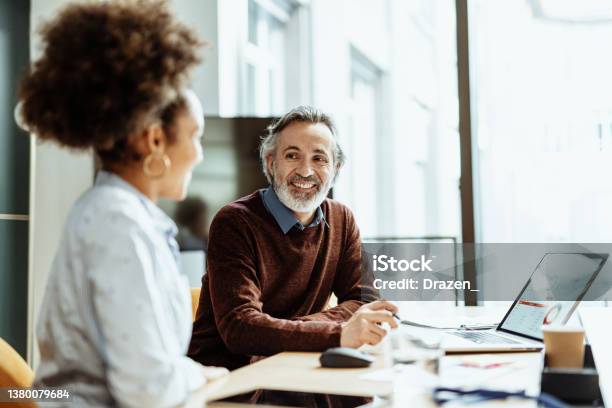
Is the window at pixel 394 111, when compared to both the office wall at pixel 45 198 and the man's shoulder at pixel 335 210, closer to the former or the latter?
the office wall at pixel 45 198

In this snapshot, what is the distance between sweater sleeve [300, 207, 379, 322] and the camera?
2010 mm

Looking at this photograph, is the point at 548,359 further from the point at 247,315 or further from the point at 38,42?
the point at 38,42

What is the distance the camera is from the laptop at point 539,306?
5.10 ft

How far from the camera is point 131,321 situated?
94 centimetres

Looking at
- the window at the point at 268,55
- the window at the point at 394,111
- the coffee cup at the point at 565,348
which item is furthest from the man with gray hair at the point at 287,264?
the window at the point at 394,111

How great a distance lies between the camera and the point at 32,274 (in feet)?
11.1

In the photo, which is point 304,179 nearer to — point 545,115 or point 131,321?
point 131,321

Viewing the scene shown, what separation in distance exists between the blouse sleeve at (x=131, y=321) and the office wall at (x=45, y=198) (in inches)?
100

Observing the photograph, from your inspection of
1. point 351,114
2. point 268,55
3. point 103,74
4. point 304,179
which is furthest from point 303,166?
point 351,114

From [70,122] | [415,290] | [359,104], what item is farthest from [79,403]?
[359,104]

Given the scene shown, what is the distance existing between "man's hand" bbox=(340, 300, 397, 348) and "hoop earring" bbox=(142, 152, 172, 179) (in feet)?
2.08

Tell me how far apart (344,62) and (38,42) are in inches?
191

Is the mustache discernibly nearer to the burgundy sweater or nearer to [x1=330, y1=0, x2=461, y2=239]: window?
the burgundy sweater

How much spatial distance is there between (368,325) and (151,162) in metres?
0.67
